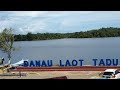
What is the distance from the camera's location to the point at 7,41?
685 cm

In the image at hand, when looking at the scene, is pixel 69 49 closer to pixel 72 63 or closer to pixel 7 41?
pixel 72 63

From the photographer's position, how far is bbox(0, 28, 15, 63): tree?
6.55 metres

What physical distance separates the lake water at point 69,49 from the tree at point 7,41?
7.2 inches

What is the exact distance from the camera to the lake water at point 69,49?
18.6 feet

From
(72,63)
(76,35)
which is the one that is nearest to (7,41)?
(76,35)

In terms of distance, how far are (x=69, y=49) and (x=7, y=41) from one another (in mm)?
1317

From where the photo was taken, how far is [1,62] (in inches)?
242

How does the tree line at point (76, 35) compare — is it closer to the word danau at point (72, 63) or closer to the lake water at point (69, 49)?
the lake water at point (69, 49)

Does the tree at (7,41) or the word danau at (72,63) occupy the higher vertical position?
the tree at (7,41)

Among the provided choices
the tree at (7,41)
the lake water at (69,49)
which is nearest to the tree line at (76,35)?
the lake water at (69,49)
